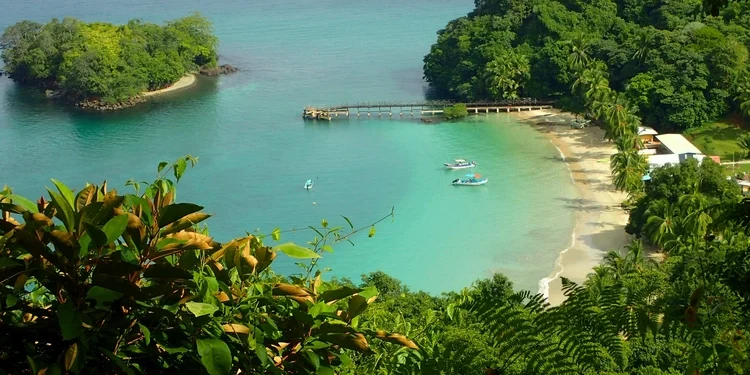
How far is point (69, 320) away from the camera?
2426mm

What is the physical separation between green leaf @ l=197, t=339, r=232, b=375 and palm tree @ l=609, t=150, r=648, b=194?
24483 mm

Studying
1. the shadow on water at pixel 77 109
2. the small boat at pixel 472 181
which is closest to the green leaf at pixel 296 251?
the small boat at pixel 472 181

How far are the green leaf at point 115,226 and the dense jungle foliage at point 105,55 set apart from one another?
1559 inches

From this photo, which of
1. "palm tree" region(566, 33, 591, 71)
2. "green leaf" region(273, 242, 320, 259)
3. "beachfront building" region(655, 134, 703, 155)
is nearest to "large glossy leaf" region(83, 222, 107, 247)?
"green leaf" region(273, 242, 320, 259)

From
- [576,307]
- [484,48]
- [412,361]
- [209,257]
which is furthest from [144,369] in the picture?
[484,48]

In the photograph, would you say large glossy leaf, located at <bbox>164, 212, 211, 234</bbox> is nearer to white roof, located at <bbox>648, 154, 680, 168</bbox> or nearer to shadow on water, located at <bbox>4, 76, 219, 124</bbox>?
white roof, located at <bbox>648, 154, 680, 168</bbox>

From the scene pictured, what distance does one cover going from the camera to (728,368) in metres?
3.13

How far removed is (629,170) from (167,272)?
24.9 metres

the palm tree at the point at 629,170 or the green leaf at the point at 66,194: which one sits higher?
the green leaf at the point at 66,194

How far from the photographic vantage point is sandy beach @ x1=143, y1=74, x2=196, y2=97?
43250 millimetres

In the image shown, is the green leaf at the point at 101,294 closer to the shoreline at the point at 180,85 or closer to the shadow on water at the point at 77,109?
the shadow on water at the point at 77,109

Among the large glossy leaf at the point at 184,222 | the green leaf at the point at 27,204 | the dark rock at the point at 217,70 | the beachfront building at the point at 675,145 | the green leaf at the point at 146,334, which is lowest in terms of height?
the beachfront building at the point at 675,145

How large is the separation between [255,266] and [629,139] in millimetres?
26113

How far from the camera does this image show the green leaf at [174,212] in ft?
8.39
